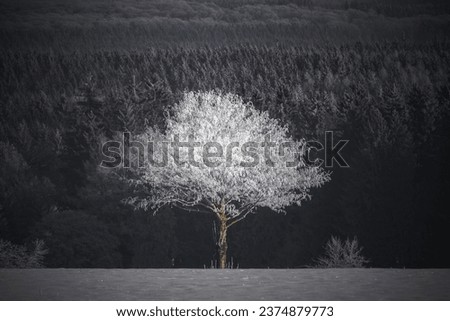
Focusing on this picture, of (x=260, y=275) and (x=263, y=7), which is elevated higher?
(x=263, y=7)

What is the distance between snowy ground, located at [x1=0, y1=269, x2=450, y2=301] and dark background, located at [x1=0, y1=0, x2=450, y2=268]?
30.7 m

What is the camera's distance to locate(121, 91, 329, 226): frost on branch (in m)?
48.5

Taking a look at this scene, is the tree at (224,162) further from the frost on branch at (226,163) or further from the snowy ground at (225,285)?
the snowy ground at (225,285)

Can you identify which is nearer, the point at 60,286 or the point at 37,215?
the point at 60,286

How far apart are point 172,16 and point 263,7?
13.3 metres

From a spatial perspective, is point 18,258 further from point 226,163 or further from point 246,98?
point 246,98

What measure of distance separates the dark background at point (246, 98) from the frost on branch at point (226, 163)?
15.3 m

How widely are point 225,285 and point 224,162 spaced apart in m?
19.7

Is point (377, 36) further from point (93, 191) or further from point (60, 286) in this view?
point (60, 286)

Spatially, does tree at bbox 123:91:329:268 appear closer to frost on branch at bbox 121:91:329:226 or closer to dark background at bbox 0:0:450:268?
frost on branch at bbox 121:91:329:226

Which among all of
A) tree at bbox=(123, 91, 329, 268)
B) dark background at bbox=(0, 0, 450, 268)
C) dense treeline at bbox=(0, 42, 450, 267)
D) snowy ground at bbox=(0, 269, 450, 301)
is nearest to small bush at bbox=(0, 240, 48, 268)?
dense treeline at bbox=(0, 42, 450, 267)

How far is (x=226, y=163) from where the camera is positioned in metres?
48.3

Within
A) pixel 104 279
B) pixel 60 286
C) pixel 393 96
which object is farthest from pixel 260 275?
pixel 393 96

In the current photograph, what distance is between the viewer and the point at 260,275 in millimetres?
33000
